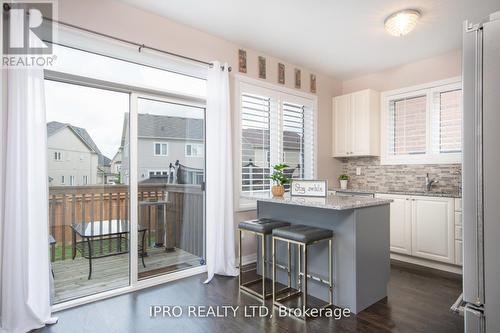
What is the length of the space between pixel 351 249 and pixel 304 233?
45cm

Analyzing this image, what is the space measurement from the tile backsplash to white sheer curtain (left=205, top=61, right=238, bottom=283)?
2.60m

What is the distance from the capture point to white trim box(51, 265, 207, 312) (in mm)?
2568

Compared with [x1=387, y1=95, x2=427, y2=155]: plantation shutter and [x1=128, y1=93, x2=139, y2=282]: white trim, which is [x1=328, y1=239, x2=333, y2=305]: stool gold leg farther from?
[x1=387, y1=95, x2=427, y2=155]: plantation shutter

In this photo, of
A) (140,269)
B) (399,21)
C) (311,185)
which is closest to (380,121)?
(399,21)

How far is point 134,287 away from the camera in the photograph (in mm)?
2959

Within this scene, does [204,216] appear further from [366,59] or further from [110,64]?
[366,59]

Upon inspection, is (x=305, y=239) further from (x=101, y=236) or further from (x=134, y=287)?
(x=101, y=236)

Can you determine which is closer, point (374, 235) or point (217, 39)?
point (374, 235)

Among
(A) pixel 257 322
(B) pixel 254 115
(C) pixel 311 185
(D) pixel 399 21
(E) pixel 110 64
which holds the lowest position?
(A) pixel 257 322

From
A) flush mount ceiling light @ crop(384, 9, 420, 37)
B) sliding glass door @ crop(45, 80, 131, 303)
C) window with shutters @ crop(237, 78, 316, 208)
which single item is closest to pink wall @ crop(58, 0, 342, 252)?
window with shutters @ crop(237, 78, 316, 208)

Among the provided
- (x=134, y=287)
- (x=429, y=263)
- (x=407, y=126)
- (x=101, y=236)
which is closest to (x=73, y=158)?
(x=101, y=236)

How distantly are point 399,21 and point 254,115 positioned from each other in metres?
1.94

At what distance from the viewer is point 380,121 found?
15.2 feet

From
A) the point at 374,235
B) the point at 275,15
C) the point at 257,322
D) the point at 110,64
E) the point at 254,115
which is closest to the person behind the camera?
the point at 257,322
